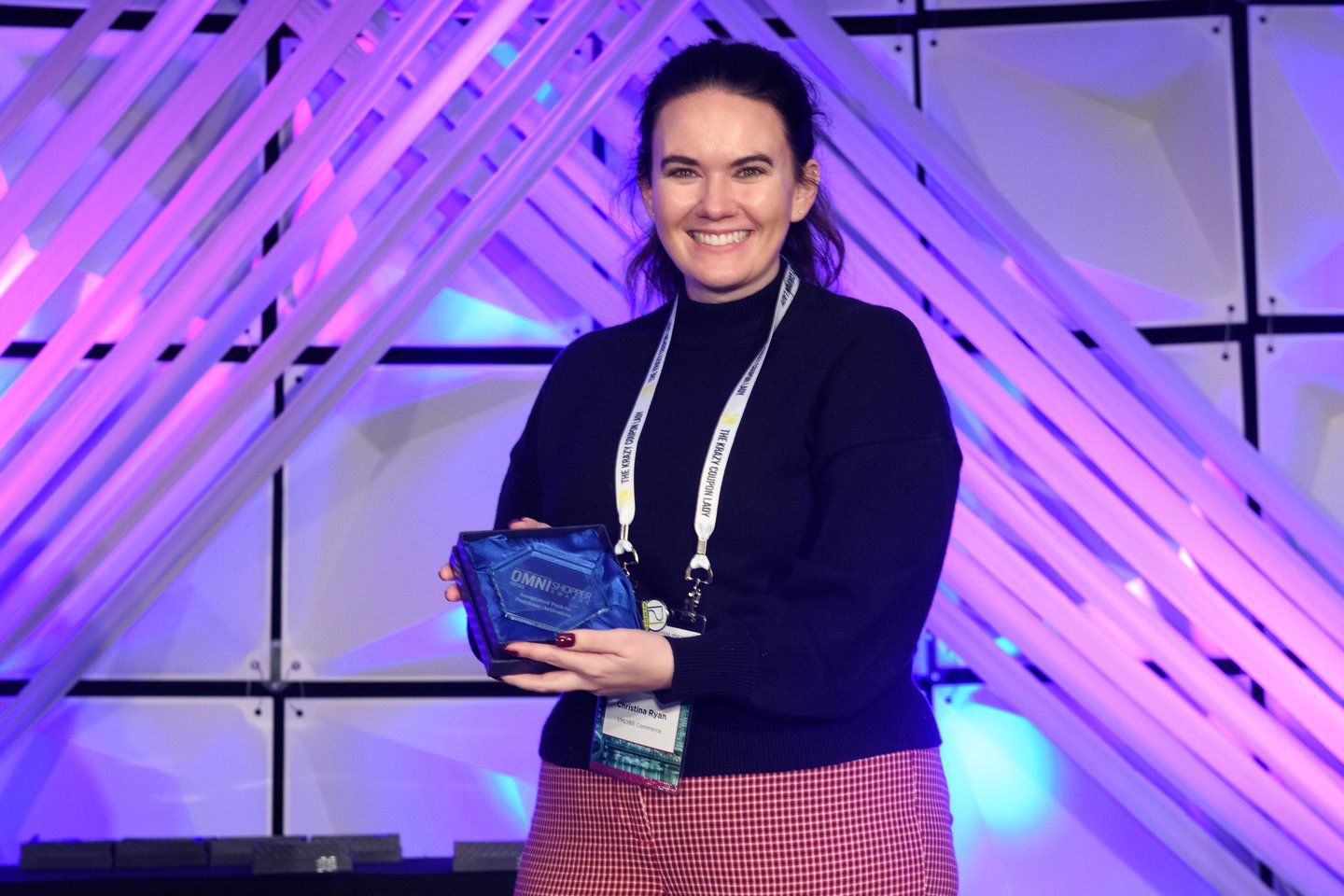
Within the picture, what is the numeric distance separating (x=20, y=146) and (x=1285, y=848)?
2.98m

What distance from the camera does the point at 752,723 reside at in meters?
1.37

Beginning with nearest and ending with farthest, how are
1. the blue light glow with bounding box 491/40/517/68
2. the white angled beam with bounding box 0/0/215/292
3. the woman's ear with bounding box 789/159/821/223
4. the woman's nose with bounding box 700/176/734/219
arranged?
the woman's nose with bounding box 700/176/734/219 < the woman's ear with bounding box 789/159/821/223 < the white angled beam with bounding box 0/0/215/292 < the blue light glow with bounding box 491/40/517/68

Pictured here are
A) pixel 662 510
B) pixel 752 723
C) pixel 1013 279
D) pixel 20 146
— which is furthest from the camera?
pixel 20 146

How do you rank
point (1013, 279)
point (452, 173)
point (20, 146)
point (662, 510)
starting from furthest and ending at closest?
point (20, 146), point (1013, 279), point (452, 173), point (662, 510)

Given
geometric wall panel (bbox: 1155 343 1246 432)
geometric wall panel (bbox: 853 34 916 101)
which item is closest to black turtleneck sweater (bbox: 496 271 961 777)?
geometric wall panel (bbox: 853 34 916 101)

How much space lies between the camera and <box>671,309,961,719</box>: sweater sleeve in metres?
1.32

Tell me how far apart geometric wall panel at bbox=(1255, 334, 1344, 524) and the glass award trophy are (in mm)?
2080

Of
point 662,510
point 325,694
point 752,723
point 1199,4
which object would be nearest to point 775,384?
point 662,510

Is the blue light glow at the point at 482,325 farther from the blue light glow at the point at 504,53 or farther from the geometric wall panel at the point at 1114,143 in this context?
the geometric wall panel at the point at 1114,143

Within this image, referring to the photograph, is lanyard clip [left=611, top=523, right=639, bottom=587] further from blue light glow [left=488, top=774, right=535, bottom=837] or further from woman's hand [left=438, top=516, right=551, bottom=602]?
blue light glow [left=488, top=774, right=535, bottom=837]

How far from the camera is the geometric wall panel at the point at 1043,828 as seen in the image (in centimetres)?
294

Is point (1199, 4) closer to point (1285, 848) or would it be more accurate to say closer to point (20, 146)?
point (1285, 848)

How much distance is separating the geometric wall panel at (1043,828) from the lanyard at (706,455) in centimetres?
162

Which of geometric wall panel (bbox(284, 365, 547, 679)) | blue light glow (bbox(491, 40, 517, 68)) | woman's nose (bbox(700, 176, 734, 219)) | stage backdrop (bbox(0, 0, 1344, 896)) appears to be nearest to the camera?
woman's nose (bbox(700, 176, 734, 219))
